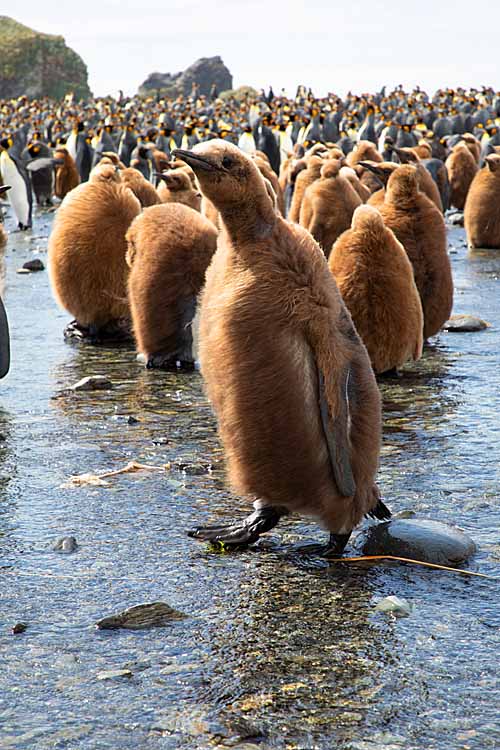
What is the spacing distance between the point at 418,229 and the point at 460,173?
11107 mm

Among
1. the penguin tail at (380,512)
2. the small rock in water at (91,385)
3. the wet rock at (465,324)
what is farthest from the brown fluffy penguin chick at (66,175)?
the penguin tail at (380,512)

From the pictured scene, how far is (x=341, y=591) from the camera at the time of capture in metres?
3.04

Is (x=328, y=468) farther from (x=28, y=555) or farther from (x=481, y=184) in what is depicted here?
(x=481, y=184)

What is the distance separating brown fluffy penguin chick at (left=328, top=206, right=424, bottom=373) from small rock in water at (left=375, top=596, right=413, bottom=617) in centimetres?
262

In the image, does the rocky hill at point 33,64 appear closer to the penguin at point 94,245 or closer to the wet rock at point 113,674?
the penguin at point 94,245

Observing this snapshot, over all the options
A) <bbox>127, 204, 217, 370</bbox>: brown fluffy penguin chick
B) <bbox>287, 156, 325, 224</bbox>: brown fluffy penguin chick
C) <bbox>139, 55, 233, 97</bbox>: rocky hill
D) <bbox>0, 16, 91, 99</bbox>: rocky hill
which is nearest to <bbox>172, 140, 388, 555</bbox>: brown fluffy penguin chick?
<bbox>127, 204, 217, 370</bbox>: brown fluffy penguin chick

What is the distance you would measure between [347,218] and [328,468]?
16.0 ft

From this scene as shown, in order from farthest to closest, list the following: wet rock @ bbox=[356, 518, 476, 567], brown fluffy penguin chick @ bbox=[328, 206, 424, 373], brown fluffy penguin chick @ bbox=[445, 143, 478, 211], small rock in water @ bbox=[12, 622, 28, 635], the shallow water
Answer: brown fluffy penguin chick @ bbox=[445, 143, 478, 211] → brown fluffy penguin chick @ bbox=[328, 206, 424, 373] → wet rock @ bbox=[356, 518, 476, 567] → small rock in water @ bbox=[12, 622, 28, 635] → the shallow water

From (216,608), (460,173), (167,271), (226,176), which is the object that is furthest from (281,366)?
(460,173)

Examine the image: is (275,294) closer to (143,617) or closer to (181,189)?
(143,617)

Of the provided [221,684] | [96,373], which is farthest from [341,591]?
[96,373]

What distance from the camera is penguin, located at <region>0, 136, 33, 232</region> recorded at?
16.0 meters

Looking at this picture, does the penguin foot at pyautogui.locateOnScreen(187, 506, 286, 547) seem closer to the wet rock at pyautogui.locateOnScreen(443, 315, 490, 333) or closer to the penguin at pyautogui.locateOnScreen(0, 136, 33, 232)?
the wet rock at pyautogui.locateOnScreen(443, 315, 490, 333)

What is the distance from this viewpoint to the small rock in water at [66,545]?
3363 millimetres
